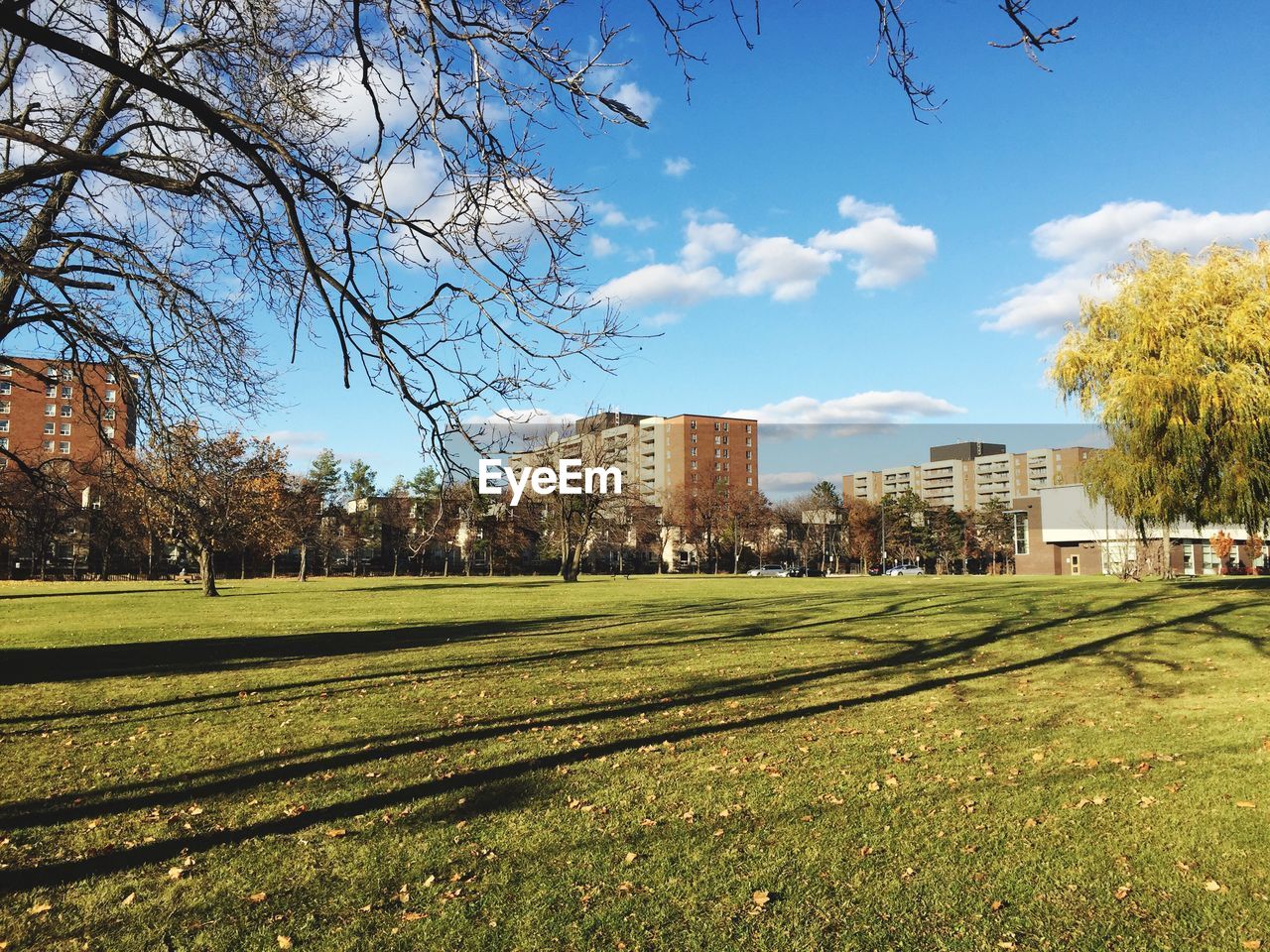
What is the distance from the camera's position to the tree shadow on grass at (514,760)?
539cm

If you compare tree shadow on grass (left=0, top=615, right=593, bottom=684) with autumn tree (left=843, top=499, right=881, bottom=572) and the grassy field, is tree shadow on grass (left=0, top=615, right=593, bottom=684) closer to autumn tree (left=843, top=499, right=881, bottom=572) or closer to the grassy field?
the grassy field

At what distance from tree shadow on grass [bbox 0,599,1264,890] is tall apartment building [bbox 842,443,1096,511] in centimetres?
15915

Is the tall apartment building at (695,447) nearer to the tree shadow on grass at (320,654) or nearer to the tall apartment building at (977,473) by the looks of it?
the tall apartment building at (977,473)

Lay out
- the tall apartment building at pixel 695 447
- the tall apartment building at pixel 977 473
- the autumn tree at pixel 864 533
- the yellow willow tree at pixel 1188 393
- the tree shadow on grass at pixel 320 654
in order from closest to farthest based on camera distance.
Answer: the tree shadow on grass at pixel 320 654
the yellow willow tree at pixel 1188 393
the autumn tree at pixel 864 533
the tall apartment building at pixel 695 447
the tall apartment building at pixel 977 473

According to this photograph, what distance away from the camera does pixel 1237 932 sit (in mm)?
4109

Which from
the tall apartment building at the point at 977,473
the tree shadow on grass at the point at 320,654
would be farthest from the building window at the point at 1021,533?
the tall apartment building at the point at 977,473

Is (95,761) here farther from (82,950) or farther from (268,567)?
(268,567)

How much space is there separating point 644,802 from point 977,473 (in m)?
195

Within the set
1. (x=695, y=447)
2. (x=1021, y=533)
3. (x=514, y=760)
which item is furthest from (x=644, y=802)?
(x=695, y=447)

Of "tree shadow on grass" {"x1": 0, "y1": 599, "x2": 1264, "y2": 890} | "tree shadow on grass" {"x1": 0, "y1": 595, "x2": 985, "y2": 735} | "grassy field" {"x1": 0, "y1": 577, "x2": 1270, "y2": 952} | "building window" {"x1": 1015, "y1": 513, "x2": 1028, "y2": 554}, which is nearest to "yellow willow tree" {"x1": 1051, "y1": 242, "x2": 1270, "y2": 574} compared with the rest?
"tree shadow on grass" {"x1": 0, "y1": 595, "x2": 985, "y2": 735}

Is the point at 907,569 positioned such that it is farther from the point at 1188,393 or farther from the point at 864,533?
the point at 1188,393

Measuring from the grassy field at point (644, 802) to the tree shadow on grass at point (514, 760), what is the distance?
0.04 meters

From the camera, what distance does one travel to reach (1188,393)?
22.3 meters

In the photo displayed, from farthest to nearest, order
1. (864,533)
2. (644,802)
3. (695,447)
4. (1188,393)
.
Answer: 1. (695,447)
2. (864,533)
3. (1188,393)
4. (644,802)
